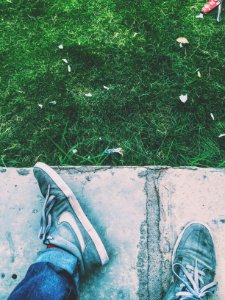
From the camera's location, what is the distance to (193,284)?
1.86 metres

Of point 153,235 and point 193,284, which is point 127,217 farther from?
point 193,284

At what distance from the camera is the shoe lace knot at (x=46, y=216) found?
1.92 meters

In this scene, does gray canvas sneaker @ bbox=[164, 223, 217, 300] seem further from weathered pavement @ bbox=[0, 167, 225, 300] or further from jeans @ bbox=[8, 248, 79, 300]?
jeans @ bbox=[8, 248, 79, 300]

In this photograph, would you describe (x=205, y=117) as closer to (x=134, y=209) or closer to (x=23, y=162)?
(x=134, y=209)

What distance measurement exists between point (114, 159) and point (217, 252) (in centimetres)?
77

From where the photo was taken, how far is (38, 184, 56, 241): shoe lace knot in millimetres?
1920

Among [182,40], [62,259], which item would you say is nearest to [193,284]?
[62,259]

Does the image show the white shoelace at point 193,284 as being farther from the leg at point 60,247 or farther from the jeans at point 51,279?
the jeans at point 51,279

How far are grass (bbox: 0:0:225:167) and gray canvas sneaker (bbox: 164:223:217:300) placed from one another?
0.43 metres

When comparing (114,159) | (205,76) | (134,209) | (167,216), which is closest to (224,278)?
(167,216)

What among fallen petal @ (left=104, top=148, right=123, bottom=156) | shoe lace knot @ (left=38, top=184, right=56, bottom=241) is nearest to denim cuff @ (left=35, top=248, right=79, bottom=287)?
shoe lace knot @ (left=38, top=184, right=56, bottom=241)

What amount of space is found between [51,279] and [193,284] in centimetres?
72

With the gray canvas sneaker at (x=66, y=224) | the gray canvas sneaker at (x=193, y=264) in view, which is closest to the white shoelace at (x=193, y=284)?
the gray canvas sneaker at (x=193, y=264)

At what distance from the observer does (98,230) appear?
197 centimetres
